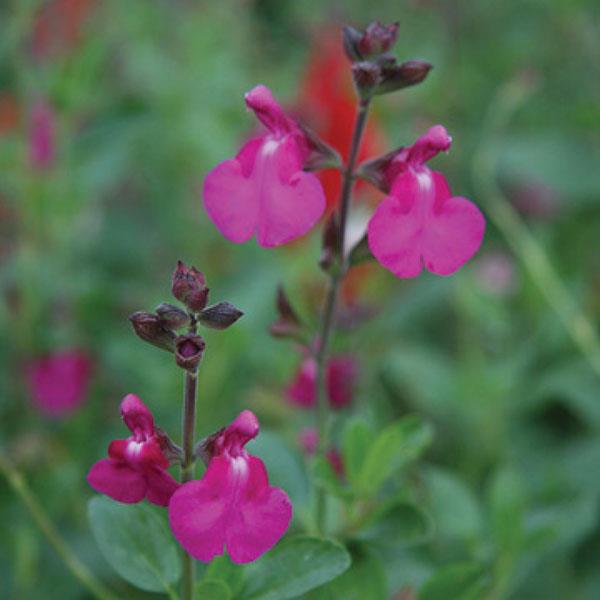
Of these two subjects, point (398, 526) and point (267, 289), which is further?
point (267, 289)

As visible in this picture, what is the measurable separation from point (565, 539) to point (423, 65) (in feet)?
1.86

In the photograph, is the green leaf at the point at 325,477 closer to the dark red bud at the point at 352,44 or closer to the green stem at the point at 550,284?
the dark red bud at the point at 352,44

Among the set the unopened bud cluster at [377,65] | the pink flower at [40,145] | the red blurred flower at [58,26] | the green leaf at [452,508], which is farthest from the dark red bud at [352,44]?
the red blurred flower at [58,26]

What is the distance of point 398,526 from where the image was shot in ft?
2.64

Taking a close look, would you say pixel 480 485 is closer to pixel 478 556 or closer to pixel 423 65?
pixel 478 556

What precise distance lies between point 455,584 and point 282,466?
0.51ft

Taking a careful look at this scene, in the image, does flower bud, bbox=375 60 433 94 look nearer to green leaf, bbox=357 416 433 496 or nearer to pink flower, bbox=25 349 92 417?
green leaf, bbox=357 416 433 496

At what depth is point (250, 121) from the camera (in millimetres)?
2057

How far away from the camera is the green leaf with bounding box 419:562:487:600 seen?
80 centimetres

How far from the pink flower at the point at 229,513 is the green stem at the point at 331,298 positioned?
15cm

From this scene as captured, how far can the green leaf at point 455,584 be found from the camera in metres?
0.80

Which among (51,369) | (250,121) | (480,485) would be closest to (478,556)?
(480,485)

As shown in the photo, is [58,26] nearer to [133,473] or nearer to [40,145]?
[40,145]

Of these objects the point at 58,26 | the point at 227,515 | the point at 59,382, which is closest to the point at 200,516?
the point at 227,515
